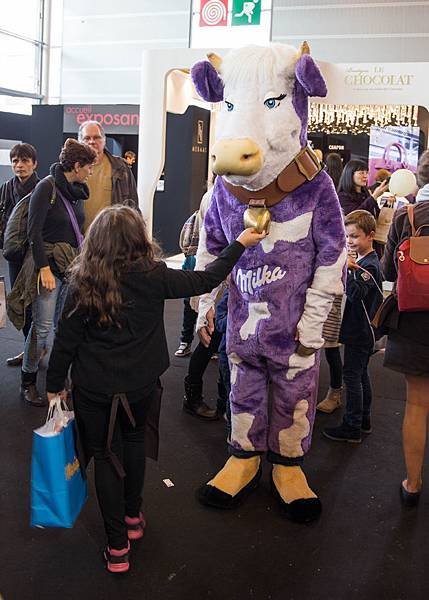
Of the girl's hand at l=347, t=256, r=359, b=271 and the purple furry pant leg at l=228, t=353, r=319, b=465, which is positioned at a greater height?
the girl's hand at l=347, t=256, r=359, b=271

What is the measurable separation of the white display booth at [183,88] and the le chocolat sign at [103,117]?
218 cm

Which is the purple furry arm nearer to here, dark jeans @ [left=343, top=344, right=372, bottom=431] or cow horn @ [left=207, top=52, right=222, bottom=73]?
cow horn @ [left=207, top=52, right=222, bottom=73]

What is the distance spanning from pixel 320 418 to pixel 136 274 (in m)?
1.82

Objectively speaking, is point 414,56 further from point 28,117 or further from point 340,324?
point 340,324

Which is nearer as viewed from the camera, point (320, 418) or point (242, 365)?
point (242, 365)

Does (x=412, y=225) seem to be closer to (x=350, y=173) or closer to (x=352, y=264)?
(x=352, y=264)

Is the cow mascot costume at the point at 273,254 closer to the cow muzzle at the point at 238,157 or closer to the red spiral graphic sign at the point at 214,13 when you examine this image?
the cow muzzle at the point at 238,157

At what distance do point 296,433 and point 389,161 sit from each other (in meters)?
6.86

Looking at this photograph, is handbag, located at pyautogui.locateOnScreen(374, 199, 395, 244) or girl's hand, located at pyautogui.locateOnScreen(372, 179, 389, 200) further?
girl's hand, located at pyautogui.locateOnScreen(372, 179, 389, 200)

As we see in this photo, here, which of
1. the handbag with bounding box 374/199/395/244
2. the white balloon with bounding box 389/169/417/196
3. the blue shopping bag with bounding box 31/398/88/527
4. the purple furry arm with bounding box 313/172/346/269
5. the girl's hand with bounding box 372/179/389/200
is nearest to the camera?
the blue shopping bag with bounding box 31/398/88/527

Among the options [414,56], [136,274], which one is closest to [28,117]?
[414,56]

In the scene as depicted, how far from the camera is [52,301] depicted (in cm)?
345

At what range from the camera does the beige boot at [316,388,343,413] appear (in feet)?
11.6

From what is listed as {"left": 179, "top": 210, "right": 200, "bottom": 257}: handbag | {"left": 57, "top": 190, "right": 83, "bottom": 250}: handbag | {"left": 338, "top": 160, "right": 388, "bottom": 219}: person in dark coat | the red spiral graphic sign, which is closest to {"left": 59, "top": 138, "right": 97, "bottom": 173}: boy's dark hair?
{"left": 57, "top": 190, "right": 83, "bottom": 250}: handbag
